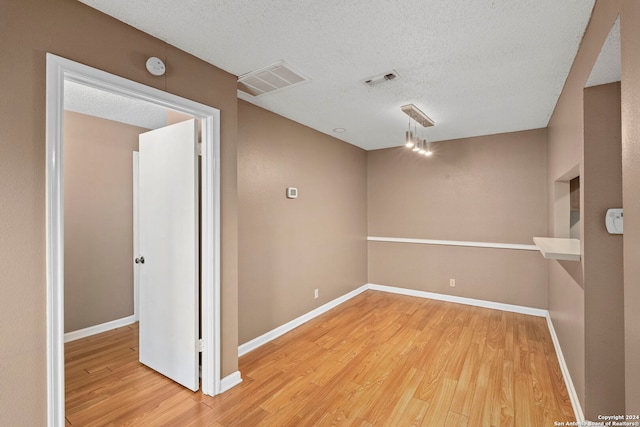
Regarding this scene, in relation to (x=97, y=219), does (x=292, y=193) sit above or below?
above

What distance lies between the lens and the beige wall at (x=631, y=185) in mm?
1008

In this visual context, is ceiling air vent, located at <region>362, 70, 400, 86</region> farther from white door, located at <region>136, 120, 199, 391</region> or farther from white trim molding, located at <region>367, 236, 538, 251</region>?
white trim molding, located at <region>367, 236, 538, 251</region>

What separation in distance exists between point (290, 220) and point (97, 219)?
2.34 m

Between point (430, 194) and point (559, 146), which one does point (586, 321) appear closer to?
point (559, 146)

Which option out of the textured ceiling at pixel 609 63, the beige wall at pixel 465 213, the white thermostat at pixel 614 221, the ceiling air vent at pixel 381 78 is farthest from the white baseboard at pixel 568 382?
the ceiling air vent at pixel 381 78

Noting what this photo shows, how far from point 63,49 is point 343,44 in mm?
1581

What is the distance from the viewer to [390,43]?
1.91 metres

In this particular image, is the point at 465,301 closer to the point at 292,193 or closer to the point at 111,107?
the point at 292,193

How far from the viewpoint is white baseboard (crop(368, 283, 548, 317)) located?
390 centimetres

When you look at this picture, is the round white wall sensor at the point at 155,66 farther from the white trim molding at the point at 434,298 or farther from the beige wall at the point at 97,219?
the white trim molding at the point at 434,298

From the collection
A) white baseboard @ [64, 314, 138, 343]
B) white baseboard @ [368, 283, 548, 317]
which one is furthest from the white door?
white baseboard @ [368, 283, 548, 317]

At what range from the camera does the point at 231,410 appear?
6.82 feet

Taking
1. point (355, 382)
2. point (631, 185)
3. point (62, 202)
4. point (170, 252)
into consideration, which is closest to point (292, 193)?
point (170, 252)

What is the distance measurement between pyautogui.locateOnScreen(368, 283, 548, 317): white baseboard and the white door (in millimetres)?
3562
